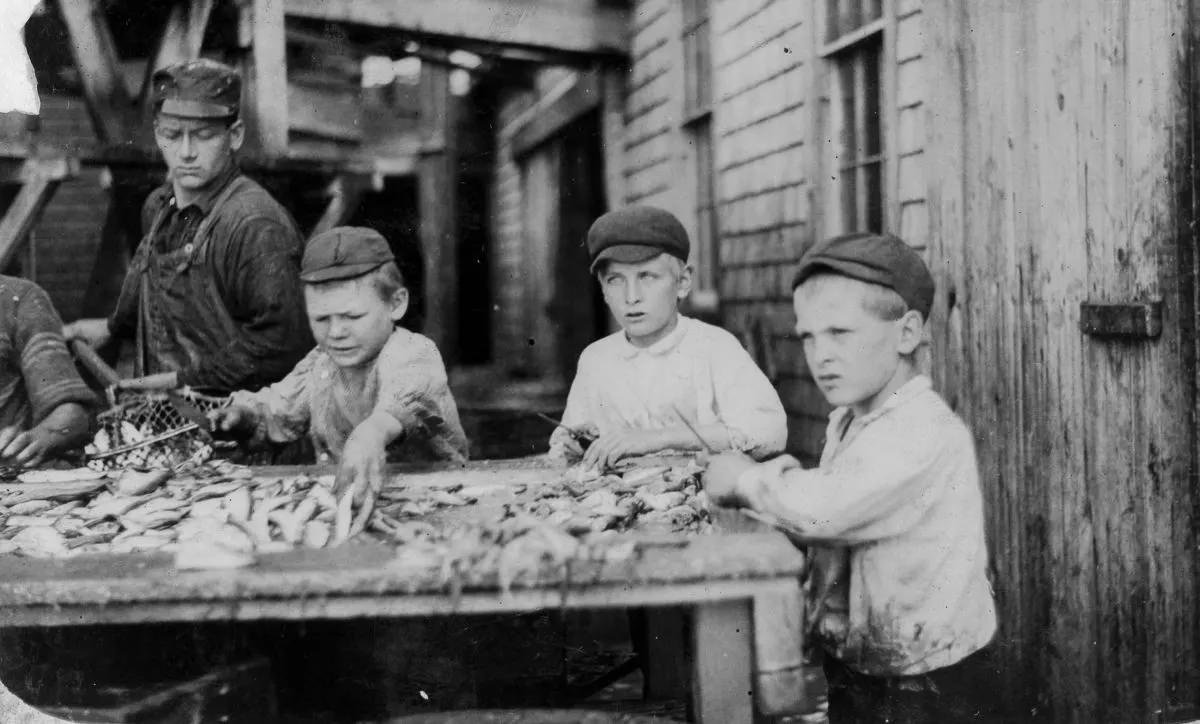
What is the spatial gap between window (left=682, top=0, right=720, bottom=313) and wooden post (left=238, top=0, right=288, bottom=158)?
2321 millimetres

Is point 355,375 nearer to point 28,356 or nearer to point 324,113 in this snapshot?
point 28,356

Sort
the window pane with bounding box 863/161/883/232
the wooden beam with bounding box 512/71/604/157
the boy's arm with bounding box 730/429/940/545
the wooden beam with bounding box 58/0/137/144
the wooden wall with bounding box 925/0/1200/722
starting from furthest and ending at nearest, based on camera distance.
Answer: the wooden beam with bounding box 512/71/604/157 → the wooden beam with bounding box 58/0/137/144 → the window pane with bounding box 863/161/883/232 → the wooden wall with bounding box 925/0/1200/722 → the boy's arm with bounding box 730/429/940/545

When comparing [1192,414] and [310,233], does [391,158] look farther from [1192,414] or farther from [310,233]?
[1192,414]

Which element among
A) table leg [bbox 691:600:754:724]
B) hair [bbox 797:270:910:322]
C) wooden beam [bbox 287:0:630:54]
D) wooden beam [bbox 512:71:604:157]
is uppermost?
A: wooden beam [bbox 287:0:630:54]

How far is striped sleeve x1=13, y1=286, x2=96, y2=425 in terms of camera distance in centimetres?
379

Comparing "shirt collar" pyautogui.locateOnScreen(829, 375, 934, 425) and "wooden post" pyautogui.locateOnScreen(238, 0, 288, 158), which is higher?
"wooden post" pyautogui.locateOnScreen(238, 0, 288, 158)

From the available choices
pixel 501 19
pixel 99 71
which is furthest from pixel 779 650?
pixel 501 19

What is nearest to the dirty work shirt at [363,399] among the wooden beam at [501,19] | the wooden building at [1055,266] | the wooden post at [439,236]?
the wooden building at [1055,266]

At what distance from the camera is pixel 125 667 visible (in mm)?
3025

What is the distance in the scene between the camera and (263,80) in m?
5.84

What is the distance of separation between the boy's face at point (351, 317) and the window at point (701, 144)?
324 centimetres

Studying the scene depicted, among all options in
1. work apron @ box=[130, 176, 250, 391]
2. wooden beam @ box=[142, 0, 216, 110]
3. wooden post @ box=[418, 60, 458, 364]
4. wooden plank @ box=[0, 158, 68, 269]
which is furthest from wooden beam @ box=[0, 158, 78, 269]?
wooden post @ box=[418, 60, 458, 364]

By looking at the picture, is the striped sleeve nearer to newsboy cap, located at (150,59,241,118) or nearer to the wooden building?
newsboy cap, located at (150,59,241,118)

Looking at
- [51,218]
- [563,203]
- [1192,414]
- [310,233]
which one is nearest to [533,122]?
[563,203]
